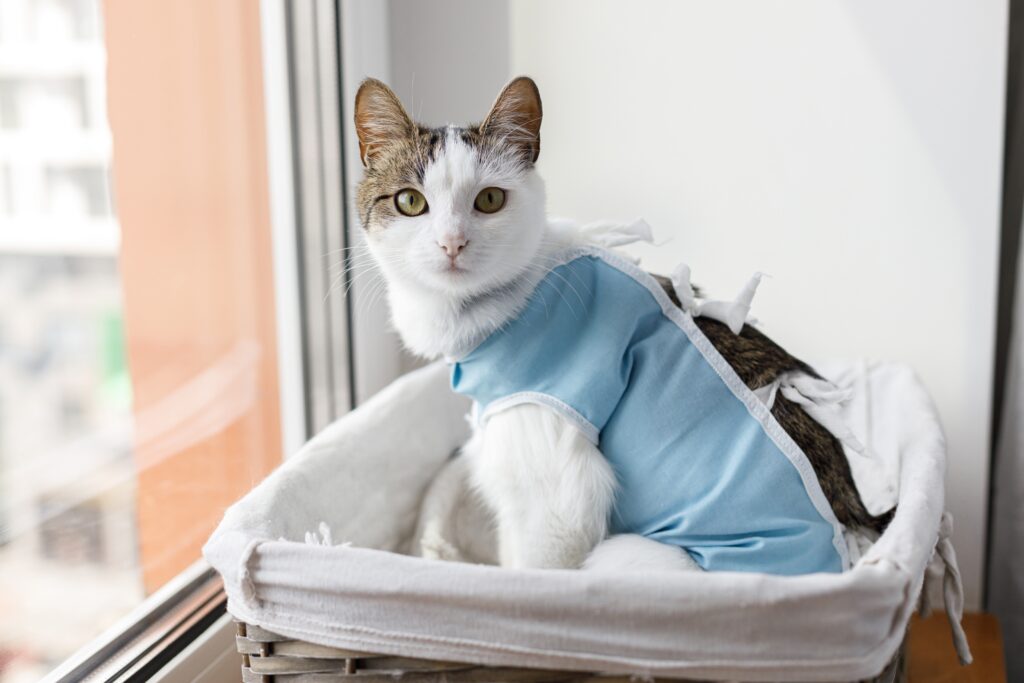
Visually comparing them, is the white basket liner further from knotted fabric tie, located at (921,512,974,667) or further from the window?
the window

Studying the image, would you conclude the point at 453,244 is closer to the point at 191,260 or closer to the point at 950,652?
the point at 191,260

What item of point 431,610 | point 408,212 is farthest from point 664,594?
point 408,212

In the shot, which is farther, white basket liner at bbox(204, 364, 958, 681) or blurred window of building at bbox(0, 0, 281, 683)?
blurred window of building at bbox(0, 0, 281, 683)

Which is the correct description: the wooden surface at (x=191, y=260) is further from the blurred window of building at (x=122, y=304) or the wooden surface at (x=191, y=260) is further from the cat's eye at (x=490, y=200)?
the cat's eye at (x=490, y=200)

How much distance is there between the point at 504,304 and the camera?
3.23ft

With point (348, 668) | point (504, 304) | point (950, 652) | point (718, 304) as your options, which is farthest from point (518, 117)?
point (950, 652)

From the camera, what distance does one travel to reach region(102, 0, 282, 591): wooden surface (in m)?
1.25

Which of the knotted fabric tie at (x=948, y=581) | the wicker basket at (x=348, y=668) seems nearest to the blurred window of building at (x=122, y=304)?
the wicker basket at (x=348, y=668)

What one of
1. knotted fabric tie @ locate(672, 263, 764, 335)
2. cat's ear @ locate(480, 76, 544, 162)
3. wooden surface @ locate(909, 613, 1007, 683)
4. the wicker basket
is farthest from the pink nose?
wooden surface @ locate(909, 613, 1007, 683)

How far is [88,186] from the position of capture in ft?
3.81

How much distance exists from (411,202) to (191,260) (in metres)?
0.60

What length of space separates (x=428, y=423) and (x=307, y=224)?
1.47ft

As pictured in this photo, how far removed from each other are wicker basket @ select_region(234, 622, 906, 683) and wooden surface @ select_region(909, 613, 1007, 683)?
468mm

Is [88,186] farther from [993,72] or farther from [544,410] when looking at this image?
[993,72]
